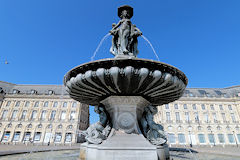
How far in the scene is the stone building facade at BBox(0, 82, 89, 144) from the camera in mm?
35750

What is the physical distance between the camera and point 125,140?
3744 mm

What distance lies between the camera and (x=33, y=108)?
39.1m

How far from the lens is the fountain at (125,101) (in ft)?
10.9

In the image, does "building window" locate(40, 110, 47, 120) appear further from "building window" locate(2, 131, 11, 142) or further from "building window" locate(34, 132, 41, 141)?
"building window" locate(2, 131, 11, 142)

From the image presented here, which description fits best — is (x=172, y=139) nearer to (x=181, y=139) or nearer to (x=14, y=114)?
(x=181, y=139)

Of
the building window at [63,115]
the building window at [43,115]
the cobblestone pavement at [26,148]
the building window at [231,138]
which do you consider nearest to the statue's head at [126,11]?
the cobblestone pavement at [26,148]

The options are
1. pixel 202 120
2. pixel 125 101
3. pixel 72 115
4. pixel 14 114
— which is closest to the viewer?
pixel 125 101

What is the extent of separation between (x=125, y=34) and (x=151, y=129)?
371 cm

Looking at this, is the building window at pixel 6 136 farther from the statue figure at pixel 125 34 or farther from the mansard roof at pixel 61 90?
the statue figure at pixel 125 34

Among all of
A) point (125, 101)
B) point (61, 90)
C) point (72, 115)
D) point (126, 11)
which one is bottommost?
point (125, 101)

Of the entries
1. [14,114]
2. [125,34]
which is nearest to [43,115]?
[14,114]

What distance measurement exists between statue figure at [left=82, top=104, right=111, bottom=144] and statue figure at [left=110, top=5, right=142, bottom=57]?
7.91ft

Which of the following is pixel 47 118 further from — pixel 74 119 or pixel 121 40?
pixel 121 40

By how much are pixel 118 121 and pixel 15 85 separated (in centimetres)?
5764
